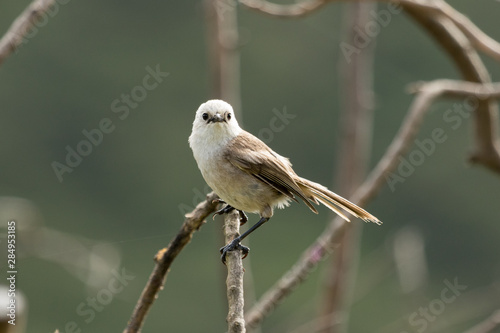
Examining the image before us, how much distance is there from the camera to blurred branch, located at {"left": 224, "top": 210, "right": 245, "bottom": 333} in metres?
2.71

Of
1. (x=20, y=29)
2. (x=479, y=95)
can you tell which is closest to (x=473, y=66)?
(x=479, y=95)

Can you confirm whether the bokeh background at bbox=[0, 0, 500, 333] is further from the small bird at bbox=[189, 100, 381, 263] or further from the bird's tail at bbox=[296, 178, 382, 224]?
the bird's tail at bbox=[296, 178, 382, 224]

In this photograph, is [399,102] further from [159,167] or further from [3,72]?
[3,72]

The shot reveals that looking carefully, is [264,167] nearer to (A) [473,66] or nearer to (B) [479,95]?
(B) [479,95]

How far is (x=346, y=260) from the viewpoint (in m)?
6.61

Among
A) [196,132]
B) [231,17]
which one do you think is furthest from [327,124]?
[196,132]

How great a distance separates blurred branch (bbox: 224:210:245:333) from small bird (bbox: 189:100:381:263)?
0.92 feet

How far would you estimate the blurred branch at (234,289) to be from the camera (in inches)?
107

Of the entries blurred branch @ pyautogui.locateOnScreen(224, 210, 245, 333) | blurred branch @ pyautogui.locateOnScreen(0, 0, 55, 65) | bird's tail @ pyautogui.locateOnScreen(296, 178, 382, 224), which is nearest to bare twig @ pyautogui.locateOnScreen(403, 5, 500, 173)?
bird's tail @ pyautogui.locateOnScreen(296, 178, 382, 224)

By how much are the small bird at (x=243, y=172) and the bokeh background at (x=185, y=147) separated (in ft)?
45.7

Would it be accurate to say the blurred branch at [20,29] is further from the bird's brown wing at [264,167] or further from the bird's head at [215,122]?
the bird's brown wing at [264,167]

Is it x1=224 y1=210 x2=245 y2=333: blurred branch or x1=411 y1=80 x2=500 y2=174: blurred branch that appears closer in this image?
x1=224 y1=210 x2=245 y2=333: blurred branch

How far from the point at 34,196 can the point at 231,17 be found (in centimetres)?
1514

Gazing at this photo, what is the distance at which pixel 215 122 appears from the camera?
13.2 ft
